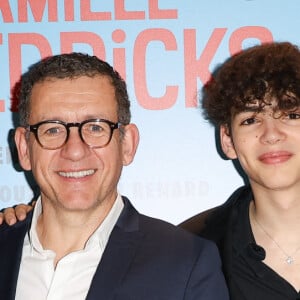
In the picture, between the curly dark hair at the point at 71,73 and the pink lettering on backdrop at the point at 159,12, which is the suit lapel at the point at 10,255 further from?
the pink lettering on backdrop at the point at 159,12

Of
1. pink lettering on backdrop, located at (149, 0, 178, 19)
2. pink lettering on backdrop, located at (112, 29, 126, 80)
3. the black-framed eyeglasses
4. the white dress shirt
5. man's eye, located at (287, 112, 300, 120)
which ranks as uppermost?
pink lettering on backdrop, located at (149, 0, 178, 19)

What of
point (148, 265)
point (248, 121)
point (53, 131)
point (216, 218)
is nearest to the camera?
point (148, 265)

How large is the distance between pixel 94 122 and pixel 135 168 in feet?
2.54

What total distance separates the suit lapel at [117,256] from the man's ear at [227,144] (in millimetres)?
528

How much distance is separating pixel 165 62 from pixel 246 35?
38cm

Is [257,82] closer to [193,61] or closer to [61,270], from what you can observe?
[193,61]

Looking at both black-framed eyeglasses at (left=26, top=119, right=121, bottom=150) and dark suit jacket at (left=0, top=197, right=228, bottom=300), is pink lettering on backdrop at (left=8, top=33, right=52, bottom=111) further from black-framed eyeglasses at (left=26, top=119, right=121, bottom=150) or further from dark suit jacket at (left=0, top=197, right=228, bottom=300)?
dark suit jacket at (left=0, top=197, right=228, bottom=300)

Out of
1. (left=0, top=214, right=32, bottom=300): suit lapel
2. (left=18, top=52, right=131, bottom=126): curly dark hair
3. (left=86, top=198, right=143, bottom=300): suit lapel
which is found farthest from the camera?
(left=18, top=52, right=131, bottom=126): curly dark hair

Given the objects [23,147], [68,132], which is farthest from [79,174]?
[23,147]

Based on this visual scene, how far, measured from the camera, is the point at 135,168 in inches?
103

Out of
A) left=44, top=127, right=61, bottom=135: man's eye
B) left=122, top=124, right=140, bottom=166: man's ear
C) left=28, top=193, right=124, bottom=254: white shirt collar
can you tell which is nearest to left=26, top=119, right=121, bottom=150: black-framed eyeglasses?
left=44, top=127, right=61, bottom=135: man's eye

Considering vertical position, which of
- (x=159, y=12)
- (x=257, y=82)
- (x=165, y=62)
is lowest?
(x=257, y=82)

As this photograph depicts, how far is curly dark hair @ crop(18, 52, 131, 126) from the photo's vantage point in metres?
1.96

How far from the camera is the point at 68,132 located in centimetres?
187
